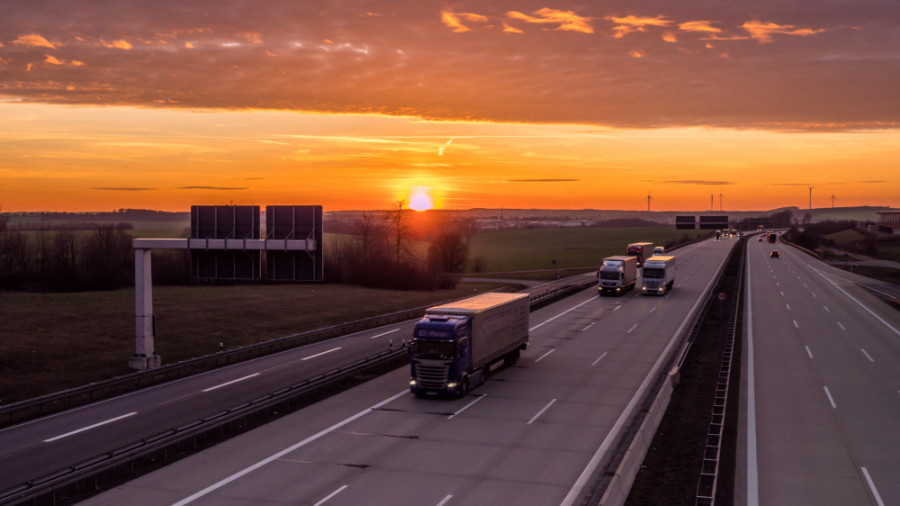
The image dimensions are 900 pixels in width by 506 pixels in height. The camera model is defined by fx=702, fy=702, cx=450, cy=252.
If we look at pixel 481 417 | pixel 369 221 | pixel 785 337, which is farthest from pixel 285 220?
pixel 369 221

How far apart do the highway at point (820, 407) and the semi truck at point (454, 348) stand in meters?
11.0

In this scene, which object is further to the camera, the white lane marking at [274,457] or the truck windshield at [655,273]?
the truck windshield at [655,273]

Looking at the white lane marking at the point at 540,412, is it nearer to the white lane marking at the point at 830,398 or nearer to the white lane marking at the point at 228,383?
the white lane marking at the point at 830,398

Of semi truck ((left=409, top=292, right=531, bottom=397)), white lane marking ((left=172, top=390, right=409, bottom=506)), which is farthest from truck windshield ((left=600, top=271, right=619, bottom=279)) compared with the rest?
white lane marking ((left=172, top=390, right=409, bottom=506))

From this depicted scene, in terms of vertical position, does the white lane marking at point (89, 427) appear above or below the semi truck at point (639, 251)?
below

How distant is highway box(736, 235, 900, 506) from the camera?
19.9 meters

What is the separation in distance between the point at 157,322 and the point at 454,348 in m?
31.2

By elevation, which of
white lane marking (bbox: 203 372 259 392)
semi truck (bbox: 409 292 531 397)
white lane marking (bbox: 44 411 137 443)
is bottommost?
white lane marking (bbox: 203 372 259 392)

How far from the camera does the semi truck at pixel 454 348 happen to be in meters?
29.1

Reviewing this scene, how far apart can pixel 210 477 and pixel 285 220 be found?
11.7m

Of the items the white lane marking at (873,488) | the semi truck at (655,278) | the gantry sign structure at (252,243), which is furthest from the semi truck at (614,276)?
the white lane marking at (873,488)

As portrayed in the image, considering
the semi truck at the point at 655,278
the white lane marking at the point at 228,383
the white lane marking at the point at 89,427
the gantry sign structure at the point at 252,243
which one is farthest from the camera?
the semi truck at the point at 655,278

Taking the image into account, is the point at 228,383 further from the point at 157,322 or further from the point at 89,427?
the point at 157,322

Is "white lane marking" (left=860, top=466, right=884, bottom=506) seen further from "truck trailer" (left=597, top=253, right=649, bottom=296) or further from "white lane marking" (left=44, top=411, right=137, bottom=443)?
"truck trailer" (left=597, top=253, right=649, bottom=296)
